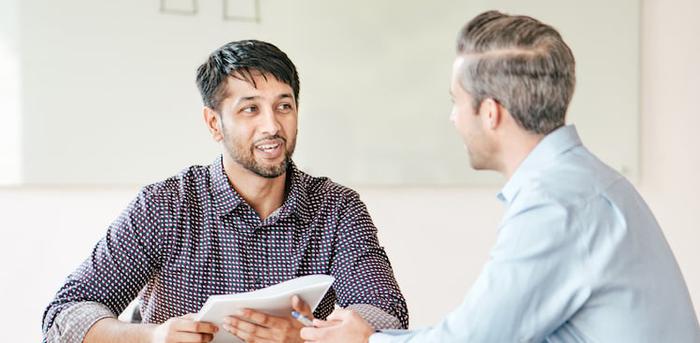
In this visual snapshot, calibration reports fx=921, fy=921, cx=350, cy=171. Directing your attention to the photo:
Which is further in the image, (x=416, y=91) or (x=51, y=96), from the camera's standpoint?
(x=416, y=91)

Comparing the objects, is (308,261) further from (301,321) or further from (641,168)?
(641,168)

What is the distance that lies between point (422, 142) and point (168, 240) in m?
1.61

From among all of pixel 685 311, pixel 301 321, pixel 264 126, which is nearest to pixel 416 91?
pixel 264 126

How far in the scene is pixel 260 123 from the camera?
209cm

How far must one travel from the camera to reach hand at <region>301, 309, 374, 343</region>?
5.17 ft

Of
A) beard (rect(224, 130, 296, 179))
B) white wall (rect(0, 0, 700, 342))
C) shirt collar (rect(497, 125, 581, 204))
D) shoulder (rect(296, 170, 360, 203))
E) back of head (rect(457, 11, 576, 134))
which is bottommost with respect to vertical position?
white wall (rect(0, 0, 700, 342))

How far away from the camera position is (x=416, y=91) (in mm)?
3438

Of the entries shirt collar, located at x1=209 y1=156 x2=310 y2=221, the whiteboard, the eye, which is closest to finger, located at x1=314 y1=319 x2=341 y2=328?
shirt collar, located at x1=209 y1=156 x2=310 y2=221

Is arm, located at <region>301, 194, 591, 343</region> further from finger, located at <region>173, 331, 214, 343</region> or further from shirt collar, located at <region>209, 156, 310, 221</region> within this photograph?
shirt collar, located at <region>209, 156, 310, 221</region>

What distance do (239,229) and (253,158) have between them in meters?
0.16

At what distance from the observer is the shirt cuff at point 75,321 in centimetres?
184

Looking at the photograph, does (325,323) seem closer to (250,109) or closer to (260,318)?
(260,318)

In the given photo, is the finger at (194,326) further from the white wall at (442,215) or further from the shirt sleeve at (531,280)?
the white wall at (442,215)

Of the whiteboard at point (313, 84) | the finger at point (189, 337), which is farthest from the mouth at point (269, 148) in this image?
the whiteboard at point (313, 84)
